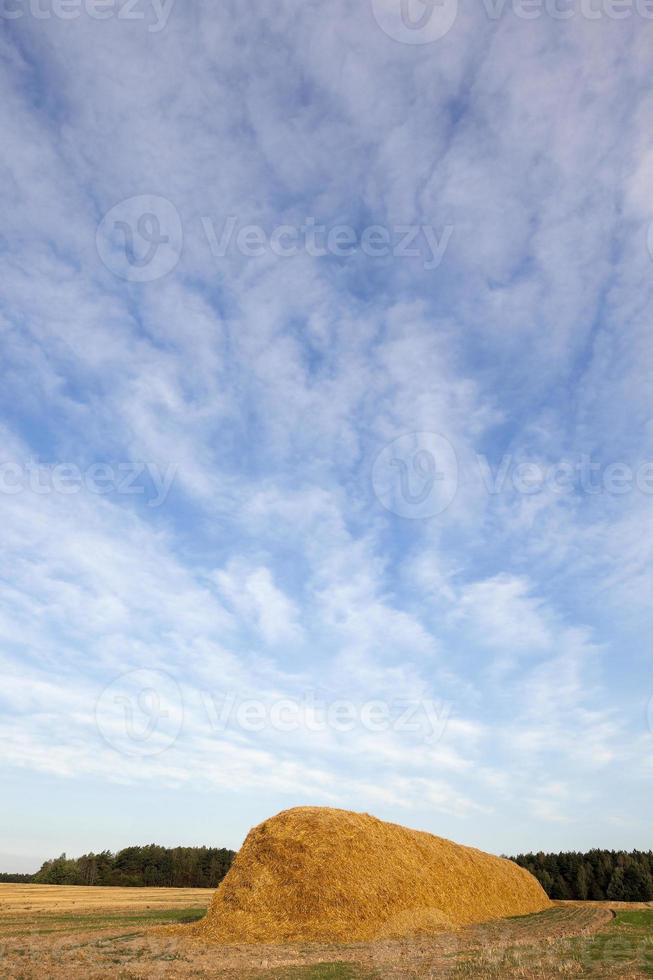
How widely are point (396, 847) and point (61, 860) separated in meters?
89.3

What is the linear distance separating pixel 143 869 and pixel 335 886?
283 feet

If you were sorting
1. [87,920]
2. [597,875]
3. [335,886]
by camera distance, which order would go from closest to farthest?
[335,886], [87,920], [597,875]

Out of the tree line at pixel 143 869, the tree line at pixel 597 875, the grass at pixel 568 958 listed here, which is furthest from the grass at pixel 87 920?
the tree line at pixel 143 869

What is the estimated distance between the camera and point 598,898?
72125 mm

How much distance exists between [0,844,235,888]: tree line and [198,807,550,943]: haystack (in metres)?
74.4

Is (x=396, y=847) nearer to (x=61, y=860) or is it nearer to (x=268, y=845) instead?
(x=268, y=845)

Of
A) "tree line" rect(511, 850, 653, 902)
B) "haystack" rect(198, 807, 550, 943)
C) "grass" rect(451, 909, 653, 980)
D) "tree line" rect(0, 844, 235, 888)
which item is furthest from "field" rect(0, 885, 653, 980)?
"tree line" rect(0, 844, 235, 888)

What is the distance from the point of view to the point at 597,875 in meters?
73.4

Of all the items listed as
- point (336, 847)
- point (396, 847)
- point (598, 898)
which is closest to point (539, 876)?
point (598, 898)

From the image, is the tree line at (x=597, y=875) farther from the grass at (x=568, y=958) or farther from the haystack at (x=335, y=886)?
the grass at (x=568, y=958)

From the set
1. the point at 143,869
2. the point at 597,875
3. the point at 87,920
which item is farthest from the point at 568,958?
the point at 143,869

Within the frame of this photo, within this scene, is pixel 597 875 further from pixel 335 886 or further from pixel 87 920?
pixel 87 920

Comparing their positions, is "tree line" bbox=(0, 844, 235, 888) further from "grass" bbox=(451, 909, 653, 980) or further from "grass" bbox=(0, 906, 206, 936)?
"grass" bbox=(451, 909, 653, 980)

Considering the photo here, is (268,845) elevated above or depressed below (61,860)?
above
